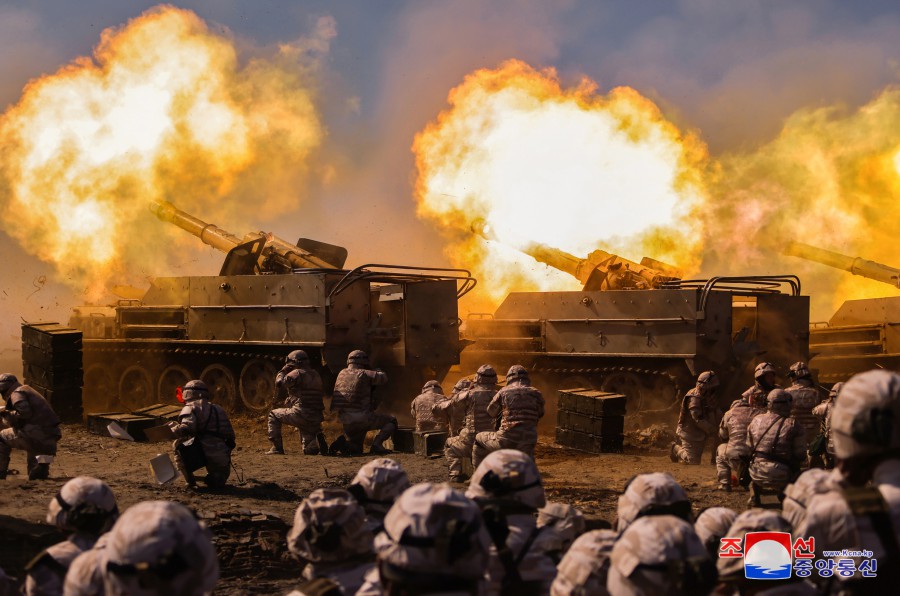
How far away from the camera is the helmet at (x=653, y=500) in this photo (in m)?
4.40

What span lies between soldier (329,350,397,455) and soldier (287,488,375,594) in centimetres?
951

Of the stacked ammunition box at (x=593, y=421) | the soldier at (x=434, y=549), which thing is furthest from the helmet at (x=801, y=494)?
the stacked ammunition box at (x=593, y=421)

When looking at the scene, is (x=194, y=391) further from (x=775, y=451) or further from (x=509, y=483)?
(x=509, y=483)

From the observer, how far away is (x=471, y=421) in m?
12.2

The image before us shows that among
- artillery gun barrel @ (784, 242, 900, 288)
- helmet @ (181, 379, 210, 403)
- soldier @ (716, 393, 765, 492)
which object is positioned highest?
artillery gun barrel @ (784, 242, 900, 288)

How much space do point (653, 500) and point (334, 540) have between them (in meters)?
1.46

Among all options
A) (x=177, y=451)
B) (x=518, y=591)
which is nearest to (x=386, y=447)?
(x=177, y=451)

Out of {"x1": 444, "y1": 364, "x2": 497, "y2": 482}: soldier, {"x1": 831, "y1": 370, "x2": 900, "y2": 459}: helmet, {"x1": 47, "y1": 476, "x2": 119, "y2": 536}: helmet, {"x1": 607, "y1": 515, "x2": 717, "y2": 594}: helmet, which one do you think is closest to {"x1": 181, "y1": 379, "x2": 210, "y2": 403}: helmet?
{"x1": 444, "y1": 364, "x2": 497, "y2": 482}: soldier

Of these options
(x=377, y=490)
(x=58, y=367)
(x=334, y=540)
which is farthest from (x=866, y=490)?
(x=58, y=367)

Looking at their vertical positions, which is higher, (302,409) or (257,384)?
(257,384)

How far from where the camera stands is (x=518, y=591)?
452cm

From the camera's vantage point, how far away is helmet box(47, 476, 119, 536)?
188 inches

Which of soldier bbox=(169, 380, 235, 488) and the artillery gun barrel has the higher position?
the artillery gun barrel

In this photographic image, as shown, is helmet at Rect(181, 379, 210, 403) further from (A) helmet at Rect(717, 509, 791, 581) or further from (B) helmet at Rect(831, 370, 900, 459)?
(B) helmet at Rect(831, 370, 900, 459)
